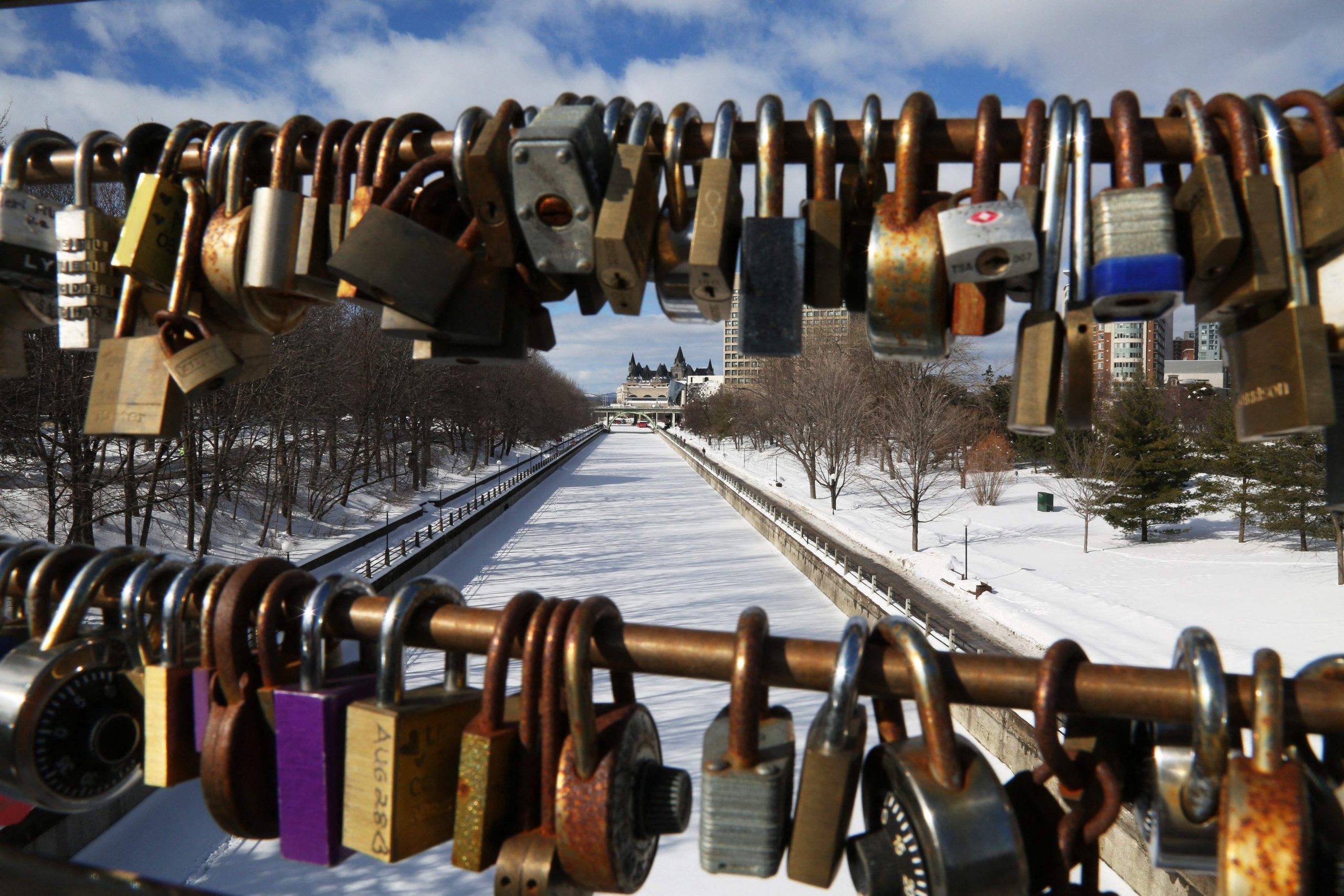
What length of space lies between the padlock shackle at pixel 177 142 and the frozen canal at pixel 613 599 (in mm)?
2719

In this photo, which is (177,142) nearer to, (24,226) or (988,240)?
(24,226)

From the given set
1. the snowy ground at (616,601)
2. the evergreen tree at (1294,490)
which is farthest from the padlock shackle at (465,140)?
the evergreen tree at (1294,490)

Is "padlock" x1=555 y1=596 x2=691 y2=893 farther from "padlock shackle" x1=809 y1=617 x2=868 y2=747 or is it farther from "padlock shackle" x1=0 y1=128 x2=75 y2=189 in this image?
"padlock shackle" x1=0 y1=128 x2=75 y2=189

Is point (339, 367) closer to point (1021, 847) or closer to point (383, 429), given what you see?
point (383, 429)

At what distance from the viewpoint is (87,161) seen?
4.32 feet

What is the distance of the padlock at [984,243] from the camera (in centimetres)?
90

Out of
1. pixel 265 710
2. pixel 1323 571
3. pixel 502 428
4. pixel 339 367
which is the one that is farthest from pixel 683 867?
pixel 502 428

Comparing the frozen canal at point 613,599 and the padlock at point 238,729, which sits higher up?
the padlock at point 238,729

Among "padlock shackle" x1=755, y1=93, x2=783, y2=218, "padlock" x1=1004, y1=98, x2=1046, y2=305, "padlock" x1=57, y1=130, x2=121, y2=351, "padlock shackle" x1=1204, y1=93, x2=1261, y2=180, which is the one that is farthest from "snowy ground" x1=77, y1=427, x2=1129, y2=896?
"padlock" x1=57, y1=130, x2=121, y2=351

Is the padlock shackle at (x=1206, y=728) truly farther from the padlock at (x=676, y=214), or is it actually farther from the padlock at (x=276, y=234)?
the padlock at (x=276, y=234)

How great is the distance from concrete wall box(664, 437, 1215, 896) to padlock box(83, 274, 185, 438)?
1145mm

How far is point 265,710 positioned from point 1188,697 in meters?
1.25

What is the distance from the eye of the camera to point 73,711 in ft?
4.02

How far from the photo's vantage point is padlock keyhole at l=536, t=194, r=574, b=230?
1.01m
